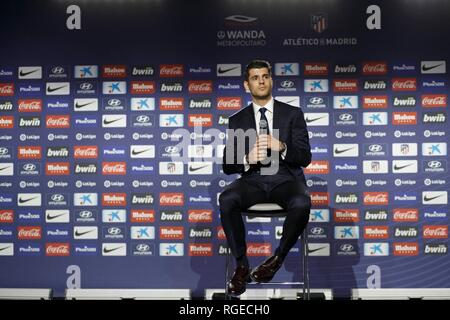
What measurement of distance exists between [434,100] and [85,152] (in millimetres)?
3188

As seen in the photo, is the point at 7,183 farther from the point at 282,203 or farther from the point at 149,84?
the point at 282,203

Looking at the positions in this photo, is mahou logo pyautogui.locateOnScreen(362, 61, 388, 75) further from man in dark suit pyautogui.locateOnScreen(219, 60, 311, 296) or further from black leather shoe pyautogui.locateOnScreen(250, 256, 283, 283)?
black leather shoe pyautogui.locateOnScreen(250, 256, 283, 283)

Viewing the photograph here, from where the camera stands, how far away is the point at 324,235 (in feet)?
16.1

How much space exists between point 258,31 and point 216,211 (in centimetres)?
168

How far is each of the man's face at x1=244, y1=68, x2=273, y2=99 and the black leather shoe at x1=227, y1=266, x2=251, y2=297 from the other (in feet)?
3.92

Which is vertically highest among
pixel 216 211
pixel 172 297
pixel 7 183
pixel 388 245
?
pixel 7 183

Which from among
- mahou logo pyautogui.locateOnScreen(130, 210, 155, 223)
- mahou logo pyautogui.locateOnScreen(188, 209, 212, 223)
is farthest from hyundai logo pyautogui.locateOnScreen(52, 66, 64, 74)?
mahou logo pyautogui.locateOnScreen(188, 209, 212, 223)

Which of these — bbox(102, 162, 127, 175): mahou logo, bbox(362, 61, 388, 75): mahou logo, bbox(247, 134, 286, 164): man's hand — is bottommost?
bbox(102, 162, 127, 175): mahou logo

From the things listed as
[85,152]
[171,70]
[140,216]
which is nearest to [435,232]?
[140,216]

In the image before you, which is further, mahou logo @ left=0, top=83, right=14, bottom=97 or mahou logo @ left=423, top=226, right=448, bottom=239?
mahou logo @ left=0, top=83, right=14, bottom=97

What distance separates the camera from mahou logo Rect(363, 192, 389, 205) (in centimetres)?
486

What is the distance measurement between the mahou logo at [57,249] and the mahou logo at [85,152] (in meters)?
0.81

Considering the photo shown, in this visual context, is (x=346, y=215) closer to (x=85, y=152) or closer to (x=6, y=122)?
(x=85, y=152)
